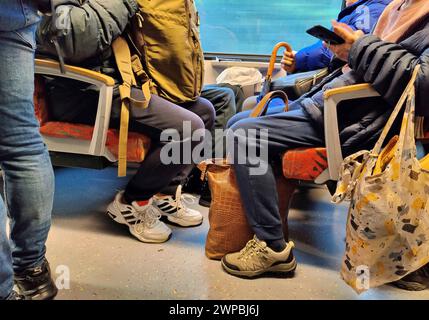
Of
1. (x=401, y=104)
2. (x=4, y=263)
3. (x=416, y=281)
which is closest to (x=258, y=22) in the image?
(x=401, y=104)

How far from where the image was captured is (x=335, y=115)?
1.17 m

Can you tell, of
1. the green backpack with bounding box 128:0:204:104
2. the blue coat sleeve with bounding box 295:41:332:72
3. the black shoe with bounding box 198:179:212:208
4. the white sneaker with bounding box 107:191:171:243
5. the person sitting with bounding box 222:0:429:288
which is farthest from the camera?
the blue coat sleeve with bounding box 295:41:332:72

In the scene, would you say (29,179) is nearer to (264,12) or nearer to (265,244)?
(265,244)

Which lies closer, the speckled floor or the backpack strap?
the speckled floor

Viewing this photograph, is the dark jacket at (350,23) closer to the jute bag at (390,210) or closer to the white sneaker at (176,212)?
the jute bag at (390,210)

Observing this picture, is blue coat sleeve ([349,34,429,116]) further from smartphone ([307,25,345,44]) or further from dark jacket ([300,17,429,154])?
smartphone ([307,25,345,44])

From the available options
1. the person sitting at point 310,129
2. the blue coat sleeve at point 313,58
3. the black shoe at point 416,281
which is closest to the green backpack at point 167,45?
the person sitting at point 310,129

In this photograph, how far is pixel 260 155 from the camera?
4.12ft

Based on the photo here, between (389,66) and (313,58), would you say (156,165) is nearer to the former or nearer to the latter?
(389,66)

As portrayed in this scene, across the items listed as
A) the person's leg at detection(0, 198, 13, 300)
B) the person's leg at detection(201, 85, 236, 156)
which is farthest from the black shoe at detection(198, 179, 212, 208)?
the person's leg at detection(0, 198, 13, 300)

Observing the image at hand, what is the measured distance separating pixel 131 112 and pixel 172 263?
548mm

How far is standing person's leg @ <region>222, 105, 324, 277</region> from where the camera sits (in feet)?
4.07

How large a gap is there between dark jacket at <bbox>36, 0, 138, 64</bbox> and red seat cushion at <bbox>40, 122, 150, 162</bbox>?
0.24m

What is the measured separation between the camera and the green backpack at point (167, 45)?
4.37 ft
